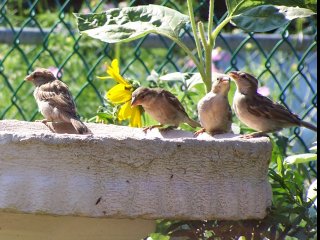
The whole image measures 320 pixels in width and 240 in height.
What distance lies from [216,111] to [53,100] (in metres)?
0.68

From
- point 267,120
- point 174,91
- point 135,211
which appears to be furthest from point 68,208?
point 174,91

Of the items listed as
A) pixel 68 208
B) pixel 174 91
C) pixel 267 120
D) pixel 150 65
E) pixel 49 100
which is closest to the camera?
pixel 68 208

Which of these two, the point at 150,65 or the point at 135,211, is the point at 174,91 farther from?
the point at 150,65

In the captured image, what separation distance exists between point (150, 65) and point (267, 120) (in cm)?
347

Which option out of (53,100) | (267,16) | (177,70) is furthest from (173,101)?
(177,70)

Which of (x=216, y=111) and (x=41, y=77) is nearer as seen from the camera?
(x=216, y=111)

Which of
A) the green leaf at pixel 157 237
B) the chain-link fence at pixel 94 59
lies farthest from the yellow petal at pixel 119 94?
the chain-link fence at pixel 94 59

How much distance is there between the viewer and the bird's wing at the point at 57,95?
3123mm

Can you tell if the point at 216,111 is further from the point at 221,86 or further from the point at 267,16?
the point at 267,16

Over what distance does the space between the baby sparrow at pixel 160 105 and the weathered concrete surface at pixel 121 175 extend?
0.60 m

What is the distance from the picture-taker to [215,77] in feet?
9.81

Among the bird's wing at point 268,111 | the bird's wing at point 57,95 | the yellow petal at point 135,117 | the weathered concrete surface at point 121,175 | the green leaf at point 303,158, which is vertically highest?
the weathered concrete surface at point 121,175

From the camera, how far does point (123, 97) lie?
2.98m

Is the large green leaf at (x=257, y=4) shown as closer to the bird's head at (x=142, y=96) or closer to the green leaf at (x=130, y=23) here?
the green leaf at (x=130, y=23)
